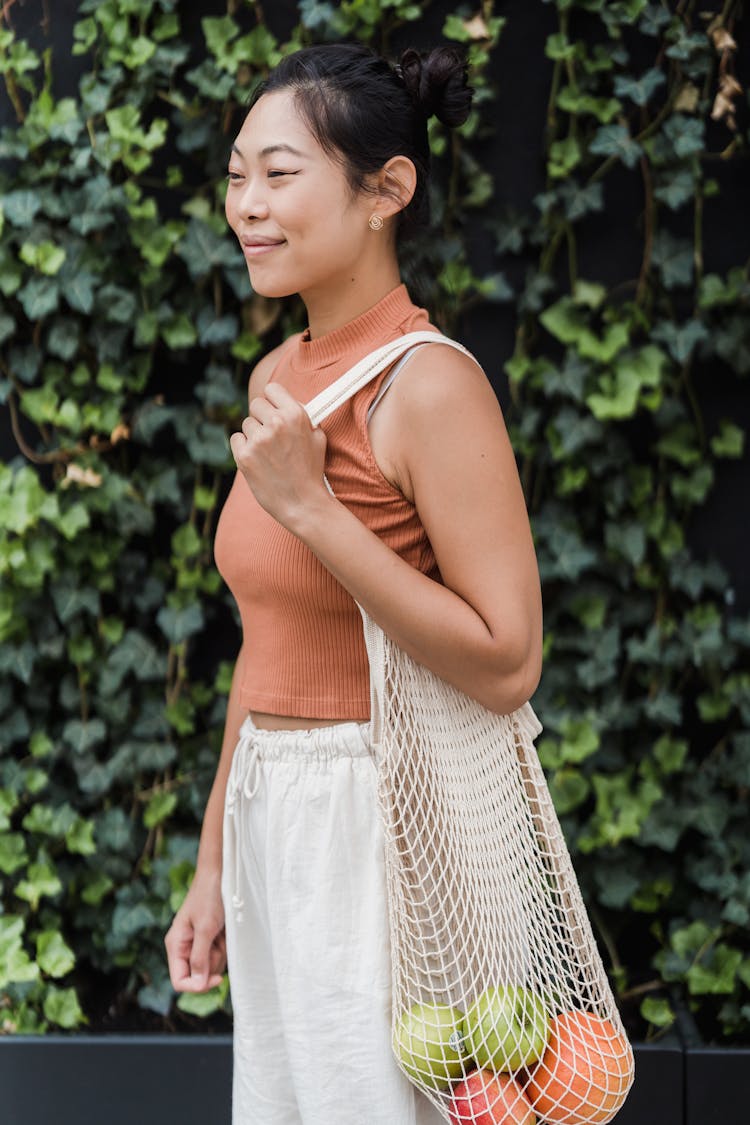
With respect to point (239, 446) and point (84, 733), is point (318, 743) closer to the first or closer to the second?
point (239, 446)

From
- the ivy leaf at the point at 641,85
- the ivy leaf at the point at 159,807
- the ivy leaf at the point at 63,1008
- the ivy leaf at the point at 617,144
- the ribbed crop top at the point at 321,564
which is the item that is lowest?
the ivy leaf at the point at 63,1008

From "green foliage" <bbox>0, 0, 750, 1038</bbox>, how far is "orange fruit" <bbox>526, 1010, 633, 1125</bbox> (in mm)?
1052

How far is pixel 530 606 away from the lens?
106cm

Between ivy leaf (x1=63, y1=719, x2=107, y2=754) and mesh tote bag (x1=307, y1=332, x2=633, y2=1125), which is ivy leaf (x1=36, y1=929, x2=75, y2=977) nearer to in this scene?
ivy leaf (x1=63, y1=719, x2=107, y2=754)

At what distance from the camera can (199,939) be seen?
1.37 m

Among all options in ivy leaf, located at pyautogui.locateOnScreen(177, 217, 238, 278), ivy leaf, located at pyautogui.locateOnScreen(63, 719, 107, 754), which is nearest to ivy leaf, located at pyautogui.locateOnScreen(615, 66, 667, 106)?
ivy leaf, located at pyautogui.locateOnScreen(177, 217, 238, 278)

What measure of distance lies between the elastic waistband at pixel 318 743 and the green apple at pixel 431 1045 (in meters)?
0.23

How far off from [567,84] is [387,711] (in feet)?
4.73

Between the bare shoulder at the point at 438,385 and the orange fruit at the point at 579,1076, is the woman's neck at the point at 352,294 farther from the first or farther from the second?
the orange fruit at the point at 579,1076

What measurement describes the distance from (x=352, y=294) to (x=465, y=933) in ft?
1.94

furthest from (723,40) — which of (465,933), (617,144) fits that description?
(465,933)

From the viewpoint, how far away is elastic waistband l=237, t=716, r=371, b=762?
1.12 m

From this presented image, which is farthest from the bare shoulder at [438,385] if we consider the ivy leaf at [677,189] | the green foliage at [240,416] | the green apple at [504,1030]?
the ivy leaf at [677,189]

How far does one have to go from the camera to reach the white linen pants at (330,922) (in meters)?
1.08
